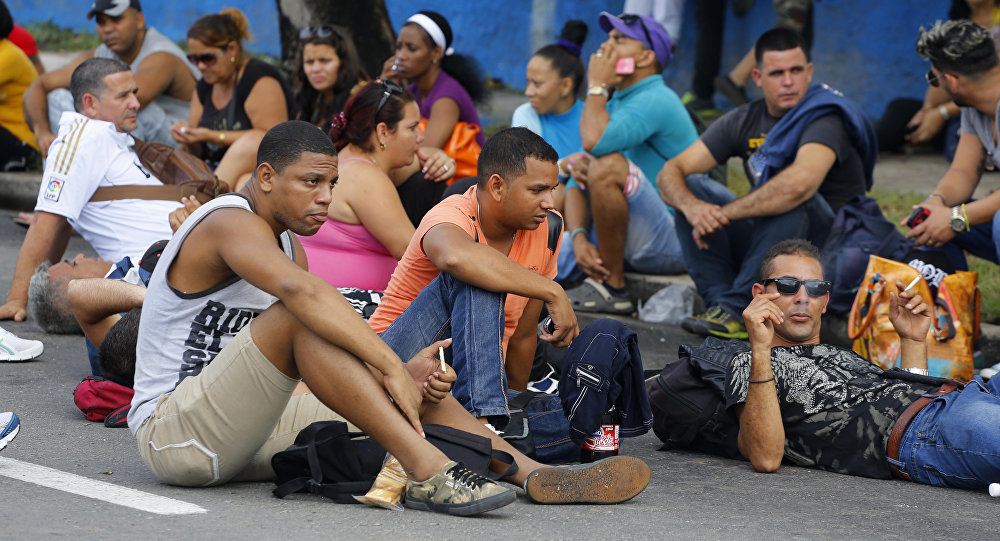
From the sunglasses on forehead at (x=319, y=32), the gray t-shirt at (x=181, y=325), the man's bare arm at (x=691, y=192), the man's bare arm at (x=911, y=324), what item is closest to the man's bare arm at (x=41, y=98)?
the sunglasses on forehead at (x=319, y=32)

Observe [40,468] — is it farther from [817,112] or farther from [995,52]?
[995,52]

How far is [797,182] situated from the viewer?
6277mm

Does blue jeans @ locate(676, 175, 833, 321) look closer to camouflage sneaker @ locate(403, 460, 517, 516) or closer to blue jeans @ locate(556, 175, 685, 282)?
blue jeans @ locate(556, 175, 685, 282)

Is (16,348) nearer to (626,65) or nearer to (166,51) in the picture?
(166,51)

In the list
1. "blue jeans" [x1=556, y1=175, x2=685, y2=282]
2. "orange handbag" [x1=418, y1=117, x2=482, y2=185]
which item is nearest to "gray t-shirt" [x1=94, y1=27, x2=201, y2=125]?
"orange handbag" [x1=418, y1=117, x2=482, y2=185]

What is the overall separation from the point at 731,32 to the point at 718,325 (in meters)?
5.55

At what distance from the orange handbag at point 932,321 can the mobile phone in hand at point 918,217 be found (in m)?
0.49

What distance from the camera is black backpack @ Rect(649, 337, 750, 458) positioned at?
4355mm

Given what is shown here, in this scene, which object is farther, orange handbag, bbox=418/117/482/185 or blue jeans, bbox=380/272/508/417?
orange handbag, bbox=418/117/482/185

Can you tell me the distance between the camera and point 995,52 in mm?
5891

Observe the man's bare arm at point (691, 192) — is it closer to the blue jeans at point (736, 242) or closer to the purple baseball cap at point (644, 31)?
→ the blue jeans at point (736, 242)

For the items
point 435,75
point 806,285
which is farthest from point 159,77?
point 806,285

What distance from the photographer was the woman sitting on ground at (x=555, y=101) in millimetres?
7699

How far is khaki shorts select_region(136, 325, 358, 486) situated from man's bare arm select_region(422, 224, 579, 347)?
30.5 inches
